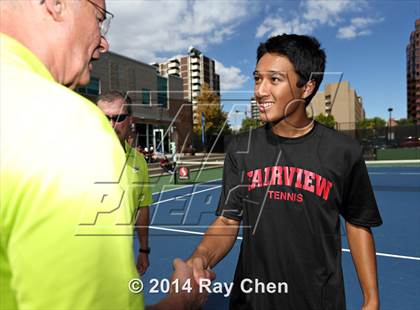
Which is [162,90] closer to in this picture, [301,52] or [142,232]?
[142,232]

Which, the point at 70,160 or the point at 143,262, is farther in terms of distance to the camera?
the point at 143,262

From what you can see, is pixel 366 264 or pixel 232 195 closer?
pixel 366 264

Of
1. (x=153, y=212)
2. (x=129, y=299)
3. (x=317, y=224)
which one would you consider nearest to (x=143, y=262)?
(x=317, y=224)

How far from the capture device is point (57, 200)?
685mm

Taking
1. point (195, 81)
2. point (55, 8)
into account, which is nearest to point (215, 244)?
point (55, 8)

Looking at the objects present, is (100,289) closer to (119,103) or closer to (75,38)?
(75,38)

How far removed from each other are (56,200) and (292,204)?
1.75 meters

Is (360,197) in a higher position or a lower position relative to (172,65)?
lower

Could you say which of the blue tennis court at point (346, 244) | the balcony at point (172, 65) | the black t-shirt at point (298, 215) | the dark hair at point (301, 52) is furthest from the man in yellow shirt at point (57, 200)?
the balcony at point (172, 65)

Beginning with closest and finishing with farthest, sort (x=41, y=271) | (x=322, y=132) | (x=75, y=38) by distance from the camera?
(x=41, y=271) → (x=75, y=38) → (x=322, y=132)

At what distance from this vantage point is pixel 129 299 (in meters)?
0.79

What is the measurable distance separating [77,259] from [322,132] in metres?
2.01

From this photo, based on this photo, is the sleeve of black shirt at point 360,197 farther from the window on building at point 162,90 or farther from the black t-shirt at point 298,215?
the window on building at point 162,90

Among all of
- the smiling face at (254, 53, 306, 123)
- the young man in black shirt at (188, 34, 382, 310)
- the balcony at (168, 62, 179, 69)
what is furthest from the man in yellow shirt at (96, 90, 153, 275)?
the balcony at (168, 62, 179, 69)
